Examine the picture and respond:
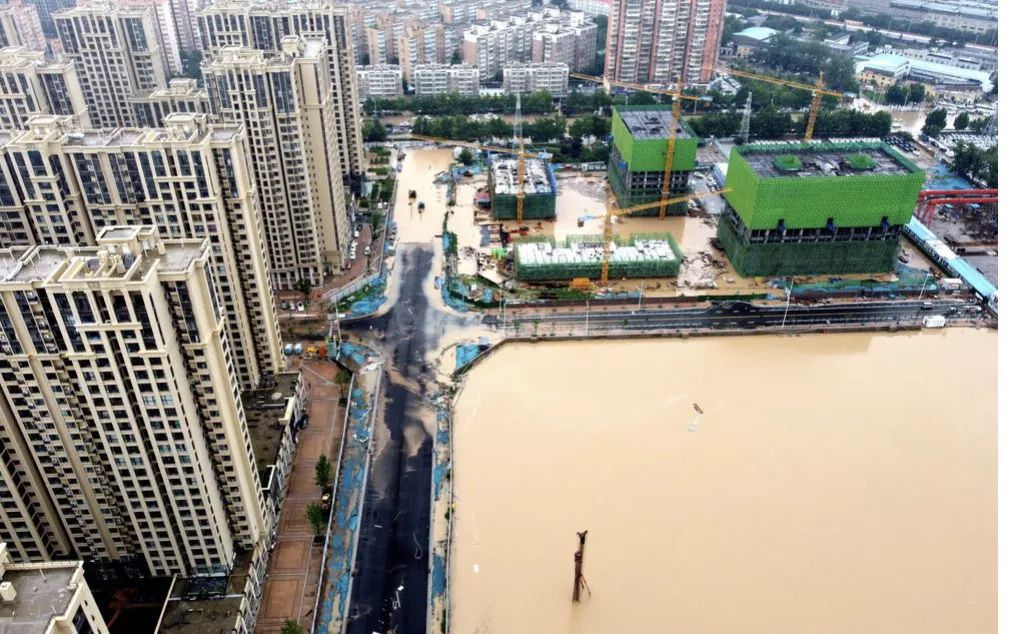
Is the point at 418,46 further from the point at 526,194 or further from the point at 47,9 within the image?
the point at 47,9

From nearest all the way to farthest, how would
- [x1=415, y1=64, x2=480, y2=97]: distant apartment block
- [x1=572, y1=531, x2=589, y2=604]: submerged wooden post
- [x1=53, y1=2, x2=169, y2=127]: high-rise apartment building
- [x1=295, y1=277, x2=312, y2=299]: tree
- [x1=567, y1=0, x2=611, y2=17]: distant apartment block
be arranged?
[x1=572, y1=531, x2=589, y2=604]: submerged wooden post, [x1=295, y1=277, x2=312, y2=299]: tree, [x1=53, y1=2, x2=169, y2=127]: high-rise apartment building, [x1=415, y1=64, x2=480, y2=97]: distant apartment block, [x1=567, y1=0, x2=611, y2=17]: distant apartment block

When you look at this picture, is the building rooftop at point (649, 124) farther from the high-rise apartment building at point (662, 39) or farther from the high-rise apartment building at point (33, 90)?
the high-rise apartment building at point (33, 90)

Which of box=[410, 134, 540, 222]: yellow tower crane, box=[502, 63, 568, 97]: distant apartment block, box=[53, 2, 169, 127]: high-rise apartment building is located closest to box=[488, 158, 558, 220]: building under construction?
box=[410, 134, 540, 222]: yellow tower crane

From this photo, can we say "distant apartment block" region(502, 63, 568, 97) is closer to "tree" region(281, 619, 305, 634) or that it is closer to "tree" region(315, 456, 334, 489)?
"tree" region(315, 456, 334, 489)

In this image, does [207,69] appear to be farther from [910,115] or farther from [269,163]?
[910,115]

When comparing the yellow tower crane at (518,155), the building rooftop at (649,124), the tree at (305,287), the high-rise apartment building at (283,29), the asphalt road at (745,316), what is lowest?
the asphalt road at (745,316)

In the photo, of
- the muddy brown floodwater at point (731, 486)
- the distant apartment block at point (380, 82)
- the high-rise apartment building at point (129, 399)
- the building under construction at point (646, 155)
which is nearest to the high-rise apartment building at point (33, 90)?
the high-rise apartment building at point (129, 399)

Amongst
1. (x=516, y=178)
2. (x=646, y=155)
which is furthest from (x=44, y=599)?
(x=646, y=155)
